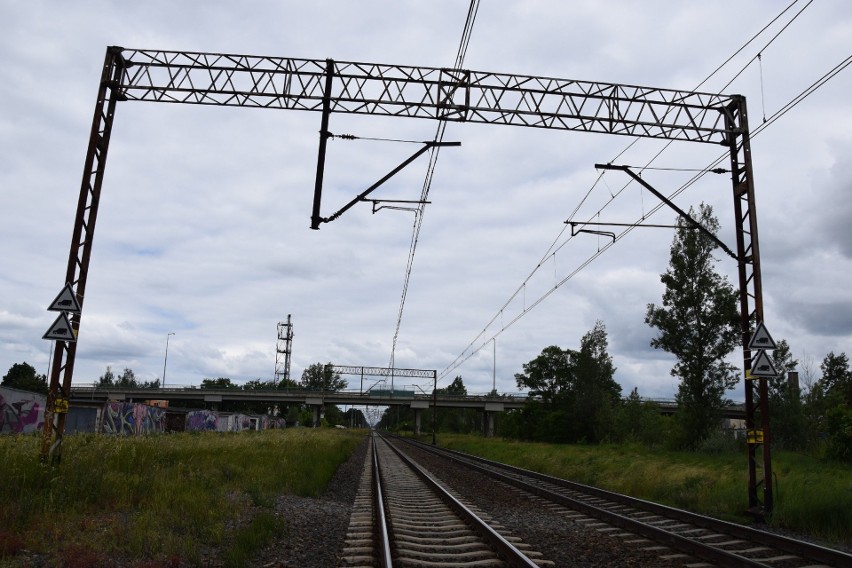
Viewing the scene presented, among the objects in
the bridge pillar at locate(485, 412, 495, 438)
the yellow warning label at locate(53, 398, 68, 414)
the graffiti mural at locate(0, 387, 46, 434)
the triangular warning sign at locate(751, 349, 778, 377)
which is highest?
the triangular warning sign at locate(751, 349, 778, 377)

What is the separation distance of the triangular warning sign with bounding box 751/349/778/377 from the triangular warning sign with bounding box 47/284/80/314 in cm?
1444

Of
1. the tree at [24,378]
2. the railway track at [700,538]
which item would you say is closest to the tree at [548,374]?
the railway track at [700,538]

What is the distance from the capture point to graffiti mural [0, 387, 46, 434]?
1328 inches

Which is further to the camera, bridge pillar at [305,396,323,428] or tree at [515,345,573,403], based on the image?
bridge pillar at [305,396,323,428]

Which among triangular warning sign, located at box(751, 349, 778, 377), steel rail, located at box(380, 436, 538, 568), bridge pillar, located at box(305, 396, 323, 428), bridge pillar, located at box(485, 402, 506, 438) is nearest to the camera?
steel rail, located at box(380, 436, 538, 568)

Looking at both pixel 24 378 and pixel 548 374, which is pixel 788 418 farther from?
pixel 24 378

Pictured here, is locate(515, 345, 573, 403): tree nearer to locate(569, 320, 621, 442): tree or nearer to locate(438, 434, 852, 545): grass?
locate(569, 320, 621, 442): tree

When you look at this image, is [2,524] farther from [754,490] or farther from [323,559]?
[754,490]

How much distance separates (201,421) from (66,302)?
5351 centimetres

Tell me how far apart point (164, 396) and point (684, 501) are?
325 ft

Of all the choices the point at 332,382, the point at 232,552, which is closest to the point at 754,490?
the point at 232,552

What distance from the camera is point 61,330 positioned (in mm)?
12562

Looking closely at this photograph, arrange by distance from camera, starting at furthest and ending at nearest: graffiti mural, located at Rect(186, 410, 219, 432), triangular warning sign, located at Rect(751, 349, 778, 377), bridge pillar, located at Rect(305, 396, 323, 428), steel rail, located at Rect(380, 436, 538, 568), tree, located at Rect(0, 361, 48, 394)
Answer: tree, located at Rect(0, 361, 48, 394)
bridge pillar, located at Rect(305, 396, 323, 428)
graffiti mural, located at Rect(186, 410, 219, 432)
triangular warning sign, located at Rect(751, 349, 778, 377)
steel rail, located at Rect(380, 436, 538, 568)

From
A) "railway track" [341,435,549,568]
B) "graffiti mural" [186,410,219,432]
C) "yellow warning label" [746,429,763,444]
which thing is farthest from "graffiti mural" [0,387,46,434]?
"yellow warning label" [746,429,763,444]
